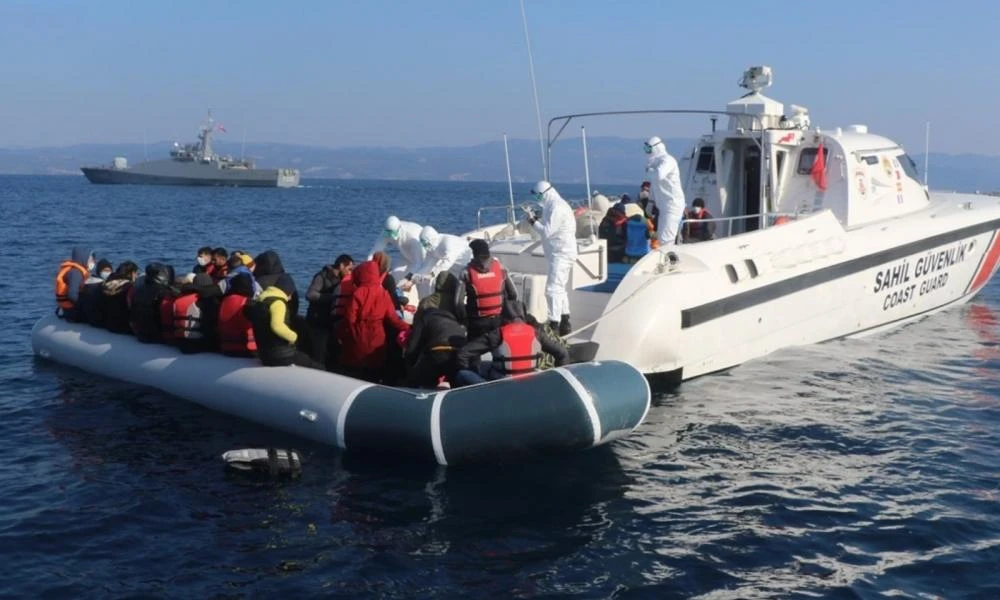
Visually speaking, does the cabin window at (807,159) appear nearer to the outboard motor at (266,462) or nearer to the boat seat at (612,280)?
the boat seat at (612,280)

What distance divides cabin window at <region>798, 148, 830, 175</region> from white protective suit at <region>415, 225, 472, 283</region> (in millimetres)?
5310

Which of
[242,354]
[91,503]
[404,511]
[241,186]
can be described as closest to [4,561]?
[91,503]

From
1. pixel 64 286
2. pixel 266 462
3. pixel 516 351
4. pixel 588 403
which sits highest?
pixel 64 286

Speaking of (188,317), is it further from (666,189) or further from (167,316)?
(666,189)

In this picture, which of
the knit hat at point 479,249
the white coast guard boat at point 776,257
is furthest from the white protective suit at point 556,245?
the knit hat at point 479,249

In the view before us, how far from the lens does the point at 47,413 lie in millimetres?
10859

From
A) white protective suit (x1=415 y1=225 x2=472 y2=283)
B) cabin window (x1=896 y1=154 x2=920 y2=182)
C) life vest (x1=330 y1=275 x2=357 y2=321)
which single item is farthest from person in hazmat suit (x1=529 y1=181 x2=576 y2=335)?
cabin window (x1=896 y1=154 x2=920 y2=182)

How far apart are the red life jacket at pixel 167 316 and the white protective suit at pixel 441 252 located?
2.80 meters

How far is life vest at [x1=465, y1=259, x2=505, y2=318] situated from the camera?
942 centimetres

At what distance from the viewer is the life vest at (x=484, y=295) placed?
371 inches

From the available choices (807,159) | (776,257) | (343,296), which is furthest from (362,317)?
(807,159)

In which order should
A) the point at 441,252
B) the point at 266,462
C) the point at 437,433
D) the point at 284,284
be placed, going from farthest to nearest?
the point at 441,252, the point at 284,284, the point at 266,462, the point at 437,433

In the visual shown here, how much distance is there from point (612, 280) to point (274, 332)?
14.2 feet

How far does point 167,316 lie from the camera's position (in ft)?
37.2
